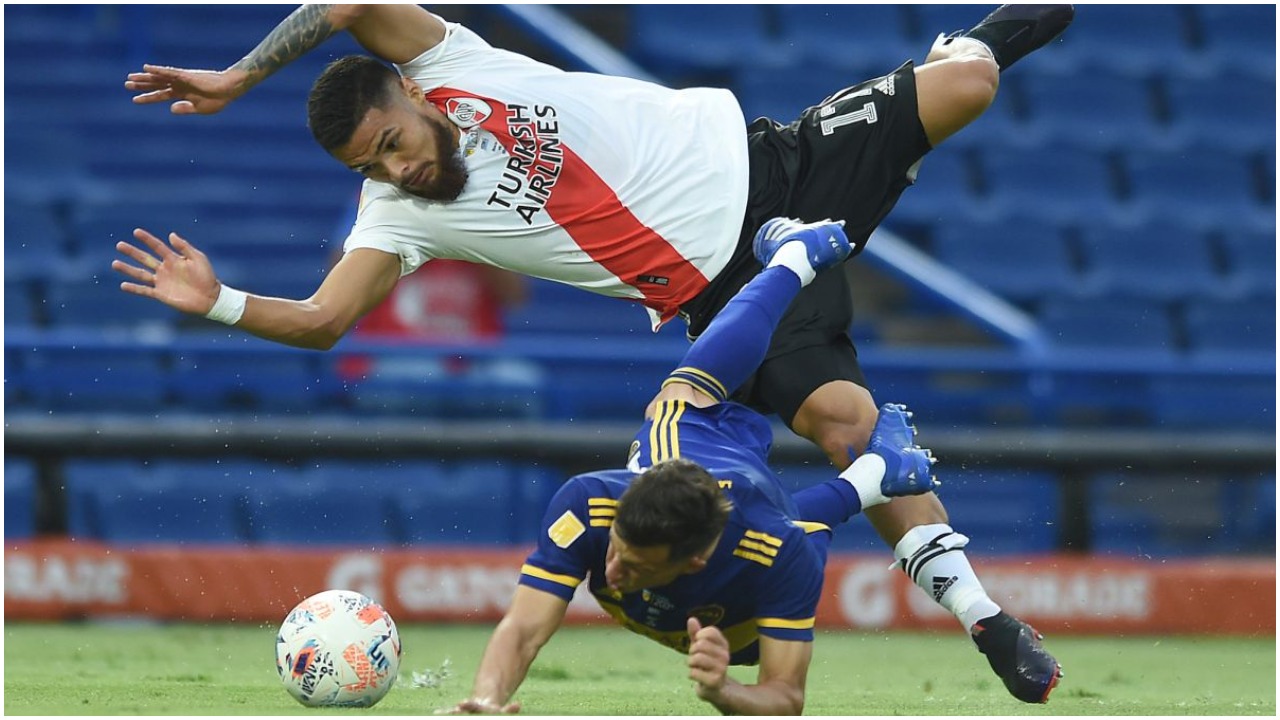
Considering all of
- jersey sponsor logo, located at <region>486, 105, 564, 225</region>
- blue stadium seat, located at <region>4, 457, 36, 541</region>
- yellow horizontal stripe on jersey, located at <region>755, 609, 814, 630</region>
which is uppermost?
jersey sponsor logo, located at <region>486, 105, 564, 225</region>

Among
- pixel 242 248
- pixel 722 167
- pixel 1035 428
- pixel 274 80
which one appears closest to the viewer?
pixel 722 167

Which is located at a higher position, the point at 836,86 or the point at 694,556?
the point at 836,86

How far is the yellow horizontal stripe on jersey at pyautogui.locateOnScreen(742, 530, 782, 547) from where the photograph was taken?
4570 mm

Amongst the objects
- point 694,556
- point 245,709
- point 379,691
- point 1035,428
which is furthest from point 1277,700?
point 1035,428

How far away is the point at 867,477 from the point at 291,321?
69.7 inches

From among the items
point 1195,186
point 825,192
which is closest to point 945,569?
point 825,192

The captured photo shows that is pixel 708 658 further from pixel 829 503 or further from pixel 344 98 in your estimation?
pixel 344 98

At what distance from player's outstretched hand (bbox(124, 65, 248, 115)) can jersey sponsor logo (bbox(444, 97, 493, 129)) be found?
2.01ft

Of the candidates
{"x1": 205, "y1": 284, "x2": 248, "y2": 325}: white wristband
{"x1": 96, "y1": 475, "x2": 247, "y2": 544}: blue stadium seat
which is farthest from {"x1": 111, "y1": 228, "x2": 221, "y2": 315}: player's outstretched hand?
{"x1": 96, "y1": 475, "x2": 247, "y2": 544}: blue stadium seat

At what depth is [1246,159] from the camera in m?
14.1

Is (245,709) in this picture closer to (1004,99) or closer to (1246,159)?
(1004,99)

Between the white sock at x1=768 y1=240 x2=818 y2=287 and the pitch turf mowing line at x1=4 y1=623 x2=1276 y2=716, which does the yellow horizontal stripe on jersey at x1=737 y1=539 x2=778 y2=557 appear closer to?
the pitch turf mowing line at x1=4 y1=623 x2=1276 y2=716

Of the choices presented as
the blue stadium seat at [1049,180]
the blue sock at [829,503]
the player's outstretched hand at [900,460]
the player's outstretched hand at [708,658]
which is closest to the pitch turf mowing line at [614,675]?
the blue sock at [829,503]

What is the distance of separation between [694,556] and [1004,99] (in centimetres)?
1013
